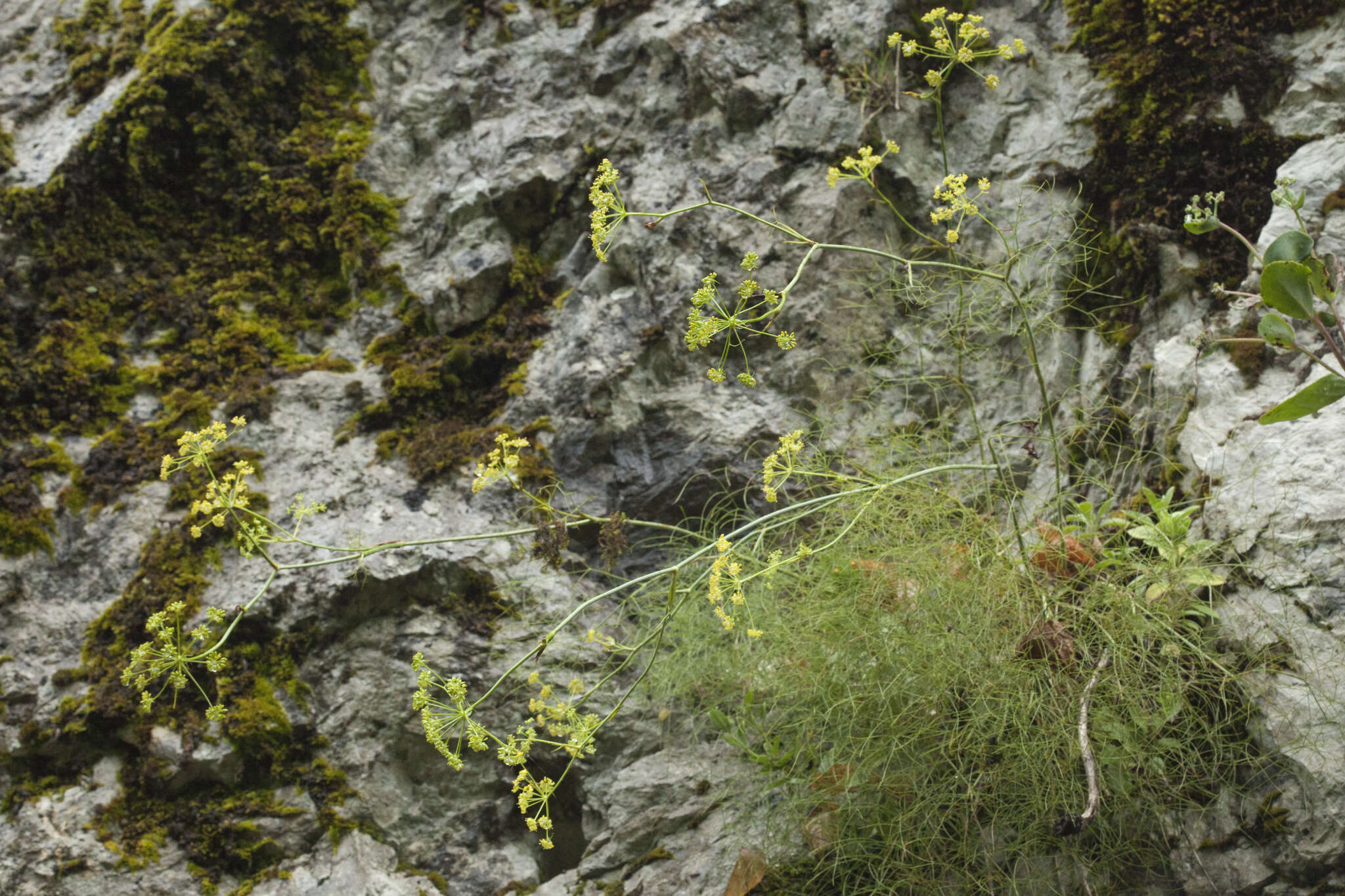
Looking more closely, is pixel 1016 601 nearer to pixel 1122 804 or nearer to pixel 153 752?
pixel 1122 804

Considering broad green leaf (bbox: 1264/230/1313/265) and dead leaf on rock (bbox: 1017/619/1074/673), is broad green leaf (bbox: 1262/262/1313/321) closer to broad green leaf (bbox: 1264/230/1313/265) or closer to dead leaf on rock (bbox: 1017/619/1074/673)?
broad green leaf (bbox: 1264/230/1313/265)

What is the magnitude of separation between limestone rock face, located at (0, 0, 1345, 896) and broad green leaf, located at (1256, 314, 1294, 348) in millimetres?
350

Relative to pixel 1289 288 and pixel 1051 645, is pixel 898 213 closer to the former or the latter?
pixel 1289 288

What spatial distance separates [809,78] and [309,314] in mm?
1755

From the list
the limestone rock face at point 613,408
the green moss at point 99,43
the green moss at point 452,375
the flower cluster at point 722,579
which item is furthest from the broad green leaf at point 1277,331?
the green moss at point 99,43

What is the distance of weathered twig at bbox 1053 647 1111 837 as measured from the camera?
4.74 feet

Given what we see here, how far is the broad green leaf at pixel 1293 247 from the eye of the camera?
1.51m

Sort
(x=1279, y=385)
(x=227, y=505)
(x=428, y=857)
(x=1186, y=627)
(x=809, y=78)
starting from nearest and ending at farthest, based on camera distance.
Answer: (x=227, y=505) → (x=1186, y=627) → (x=1279, y=385) → (x=428, y=857) → (x=809, y=78)

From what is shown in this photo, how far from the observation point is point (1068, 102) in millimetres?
2443

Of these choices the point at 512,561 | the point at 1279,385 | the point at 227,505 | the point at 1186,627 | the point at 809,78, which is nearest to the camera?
the point at 227,505

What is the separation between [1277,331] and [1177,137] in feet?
2.97

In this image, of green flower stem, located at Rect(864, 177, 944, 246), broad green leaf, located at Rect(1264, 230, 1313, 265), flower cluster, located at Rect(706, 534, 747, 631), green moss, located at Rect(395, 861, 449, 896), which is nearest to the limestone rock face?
green moss, located at Rect(395, 861, 449, 896)

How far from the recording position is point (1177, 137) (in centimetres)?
219

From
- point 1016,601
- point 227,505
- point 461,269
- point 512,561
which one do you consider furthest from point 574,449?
point 1016,601
